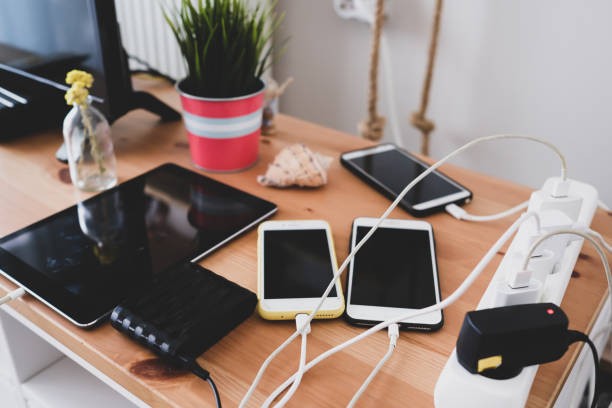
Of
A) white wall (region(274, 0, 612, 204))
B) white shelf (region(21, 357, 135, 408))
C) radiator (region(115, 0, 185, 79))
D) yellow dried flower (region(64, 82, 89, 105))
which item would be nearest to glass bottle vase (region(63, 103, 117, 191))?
yellow dried flower (region(64, 82, 89, 105))

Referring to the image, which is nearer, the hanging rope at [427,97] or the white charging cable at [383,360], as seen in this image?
the white charging cable at [383,360]

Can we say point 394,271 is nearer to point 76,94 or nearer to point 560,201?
point 560,201

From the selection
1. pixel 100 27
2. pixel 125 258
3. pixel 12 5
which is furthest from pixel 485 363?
pixel 12 5

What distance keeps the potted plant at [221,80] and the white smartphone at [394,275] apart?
0.22 metres

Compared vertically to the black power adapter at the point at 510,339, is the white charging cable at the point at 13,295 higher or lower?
lower

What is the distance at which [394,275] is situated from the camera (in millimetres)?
578

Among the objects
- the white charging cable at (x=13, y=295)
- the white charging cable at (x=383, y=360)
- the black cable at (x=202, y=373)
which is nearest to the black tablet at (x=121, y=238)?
the white charging cable at (x=13, y=295)

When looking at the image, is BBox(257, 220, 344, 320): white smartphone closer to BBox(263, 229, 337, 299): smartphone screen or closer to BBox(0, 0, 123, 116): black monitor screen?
BBox(263, 229, 337, 299): smartphone screen

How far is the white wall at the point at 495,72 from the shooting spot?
1.06 metres

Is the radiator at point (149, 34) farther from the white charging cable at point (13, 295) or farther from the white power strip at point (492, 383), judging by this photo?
the white power strip at point (492, 383)

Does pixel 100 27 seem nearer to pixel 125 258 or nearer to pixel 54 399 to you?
pixel 125 258

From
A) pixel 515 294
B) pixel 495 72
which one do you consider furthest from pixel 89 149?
pixel 495 72

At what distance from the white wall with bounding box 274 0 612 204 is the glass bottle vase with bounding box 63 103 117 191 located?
→ 0.75 m

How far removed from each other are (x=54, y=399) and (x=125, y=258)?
20 centimetres
